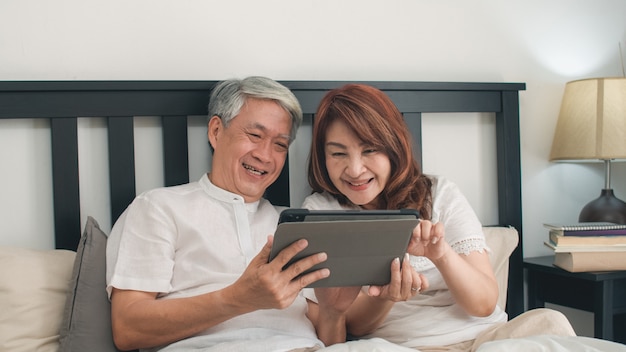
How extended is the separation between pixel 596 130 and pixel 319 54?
89 centimetres

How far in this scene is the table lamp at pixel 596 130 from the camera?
79.2 inches

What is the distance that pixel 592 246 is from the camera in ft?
6.17

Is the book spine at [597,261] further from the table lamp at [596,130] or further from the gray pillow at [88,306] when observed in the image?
the gray pillow at [88,306]

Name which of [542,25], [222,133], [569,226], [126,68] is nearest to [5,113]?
[126,68]

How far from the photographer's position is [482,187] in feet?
7.05

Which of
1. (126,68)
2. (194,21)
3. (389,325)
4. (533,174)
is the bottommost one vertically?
(389,325)

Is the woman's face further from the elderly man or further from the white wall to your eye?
the white wall

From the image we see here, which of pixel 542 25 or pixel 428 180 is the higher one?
pixel 542 25

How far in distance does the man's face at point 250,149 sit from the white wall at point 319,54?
0.22 meters

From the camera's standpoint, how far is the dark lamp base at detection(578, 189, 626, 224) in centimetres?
205

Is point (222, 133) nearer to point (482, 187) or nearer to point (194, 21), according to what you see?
point (194, 21)

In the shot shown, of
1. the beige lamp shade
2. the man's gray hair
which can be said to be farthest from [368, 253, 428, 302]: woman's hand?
the beige lamp shade

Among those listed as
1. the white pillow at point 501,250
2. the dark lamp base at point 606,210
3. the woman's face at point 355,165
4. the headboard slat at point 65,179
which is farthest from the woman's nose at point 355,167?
the dark lamp base at point 606,210

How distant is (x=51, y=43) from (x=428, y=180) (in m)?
1.03
